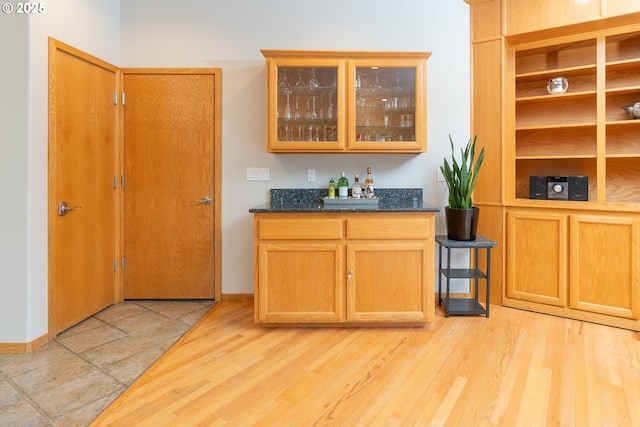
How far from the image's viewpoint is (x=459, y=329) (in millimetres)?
2445

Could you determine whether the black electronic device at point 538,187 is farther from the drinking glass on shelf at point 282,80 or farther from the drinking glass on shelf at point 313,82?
the drinking glass on shelf at point 282,80

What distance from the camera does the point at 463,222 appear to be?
2641 millimetres

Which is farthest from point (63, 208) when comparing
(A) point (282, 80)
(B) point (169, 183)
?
(A) point (282, 80)

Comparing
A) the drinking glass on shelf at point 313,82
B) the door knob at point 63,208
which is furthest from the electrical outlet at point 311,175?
the door knob at point 63,208

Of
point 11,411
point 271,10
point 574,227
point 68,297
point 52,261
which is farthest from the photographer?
point 271,10

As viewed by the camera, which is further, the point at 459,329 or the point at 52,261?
the point at 459,329

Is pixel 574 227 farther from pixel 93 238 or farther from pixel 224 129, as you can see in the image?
pixel 93 238

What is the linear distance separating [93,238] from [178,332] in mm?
1044

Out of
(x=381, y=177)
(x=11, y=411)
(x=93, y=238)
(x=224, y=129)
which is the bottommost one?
(x=11, y=411)

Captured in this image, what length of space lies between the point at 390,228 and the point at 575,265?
1.51 metres

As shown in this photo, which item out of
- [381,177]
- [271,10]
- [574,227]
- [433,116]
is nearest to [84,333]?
[381,177]

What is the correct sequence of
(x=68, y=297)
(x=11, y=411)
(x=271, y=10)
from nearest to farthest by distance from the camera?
(x=11, y=411) < (x=68, y=297) < (x=271, y=10)

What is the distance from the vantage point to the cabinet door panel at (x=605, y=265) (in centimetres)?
246

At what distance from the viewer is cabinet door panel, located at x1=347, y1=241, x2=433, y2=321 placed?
2.38 metres
